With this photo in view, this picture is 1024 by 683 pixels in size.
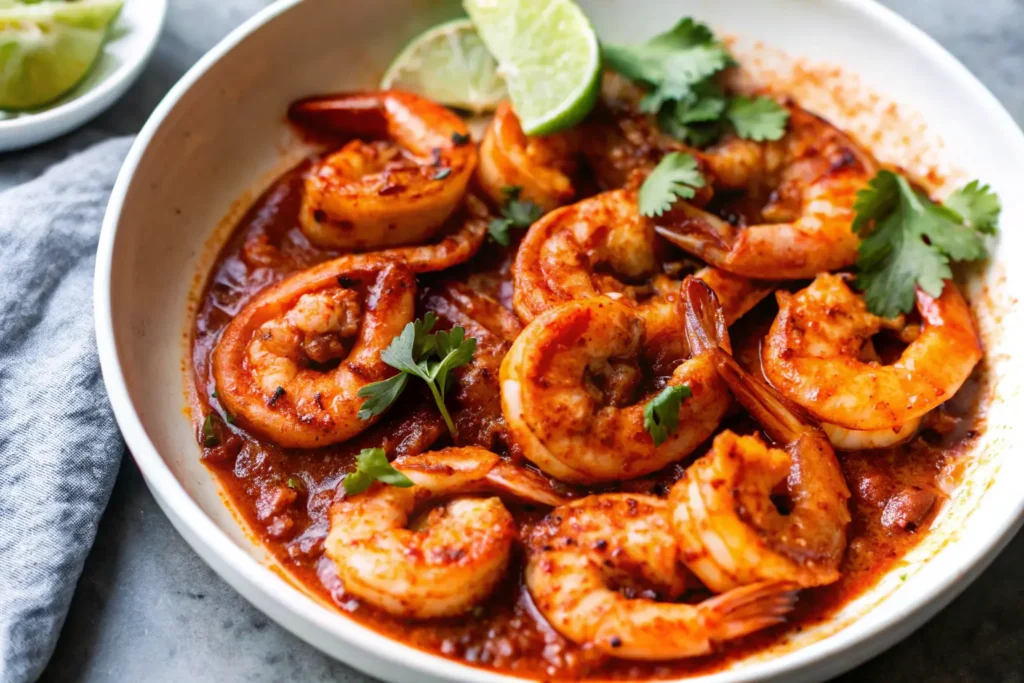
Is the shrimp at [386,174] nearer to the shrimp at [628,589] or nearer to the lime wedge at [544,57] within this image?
the lime wedge at [544,57]

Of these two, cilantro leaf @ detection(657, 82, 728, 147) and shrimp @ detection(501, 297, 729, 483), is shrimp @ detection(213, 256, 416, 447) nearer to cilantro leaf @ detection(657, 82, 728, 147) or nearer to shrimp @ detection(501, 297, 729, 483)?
shrimp @ detection(501, 297, 729, 483)

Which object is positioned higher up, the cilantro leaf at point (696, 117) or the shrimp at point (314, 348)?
the cilantro leaf at point (696, 117)

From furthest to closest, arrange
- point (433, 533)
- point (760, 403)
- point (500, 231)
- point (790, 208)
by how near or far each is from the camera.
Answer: point (790, 208)
point (500, 231)
point (760, 403)
point (433, 533)

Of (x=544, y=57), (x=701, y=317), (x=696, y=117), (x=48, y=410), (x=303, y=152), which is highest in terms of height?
(x=544, y=57)

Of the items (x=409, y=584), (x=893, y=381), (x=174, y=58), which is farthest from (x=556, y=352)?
(x=174, y=58)

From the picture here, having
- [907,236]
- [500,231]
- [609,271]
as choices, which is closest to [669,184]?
[609,271]

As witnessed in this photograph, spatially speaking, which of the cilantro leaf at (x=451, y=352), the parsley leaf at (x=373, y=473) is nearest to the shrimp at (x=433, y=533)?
the parsley leaf at (x=373, y=473)

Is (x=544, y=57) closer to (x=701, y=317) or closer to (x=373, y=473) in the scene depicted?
(x=701, y=317)
